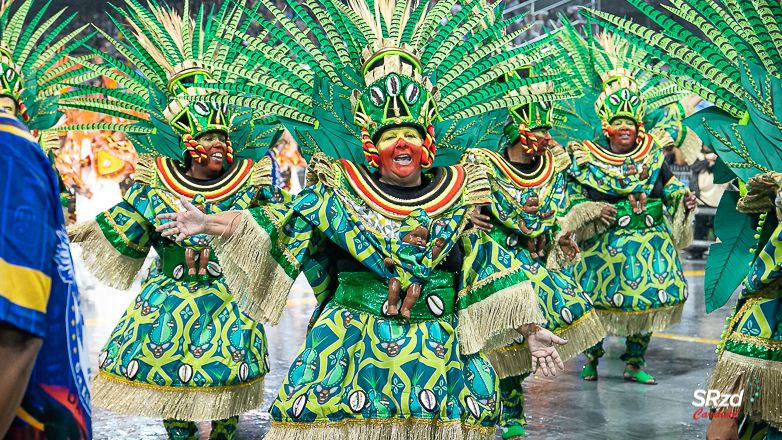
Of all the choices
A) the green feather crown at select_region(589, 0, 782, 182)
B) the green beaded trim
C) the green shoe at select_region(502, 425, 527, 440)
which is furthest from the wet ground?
the green feather crown at select_region(589, 0, 782, 182)

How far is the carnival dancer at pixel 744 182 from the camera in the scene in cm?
268

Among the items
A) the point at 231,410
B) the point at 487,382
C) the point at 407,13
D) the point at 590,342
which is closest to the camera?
the point at 487,382

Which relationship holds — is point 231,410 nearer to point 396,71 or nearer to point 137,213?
point 137,213

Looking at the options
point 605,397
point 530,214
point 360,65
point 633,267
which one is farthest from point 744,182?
point 633,267

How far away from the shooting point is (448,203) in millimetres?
3100

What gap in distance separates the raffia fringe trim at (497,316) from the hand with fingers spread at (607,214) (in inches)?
137

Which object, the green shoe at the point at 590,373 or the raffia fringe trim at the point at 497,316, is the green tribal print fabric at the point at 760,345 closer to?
the raffia fringe trim at the point at 497,316

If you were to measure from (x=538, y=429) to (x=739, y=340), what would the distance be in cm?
262

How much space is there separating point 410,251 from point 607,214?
149 inches

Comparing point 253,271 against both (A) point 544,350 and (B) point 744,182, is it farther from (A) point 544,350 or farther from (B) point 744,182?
(B) point 744,182

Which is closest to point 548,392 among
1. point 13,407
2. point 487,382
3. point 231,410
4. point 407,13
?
point 231,410

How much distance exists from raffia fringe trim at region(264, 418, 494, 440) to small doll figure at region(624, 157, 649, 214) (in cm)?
398

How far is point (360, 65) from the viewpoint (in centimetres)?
345

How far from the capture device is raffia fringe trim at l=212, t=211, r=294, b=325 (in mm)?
3111
